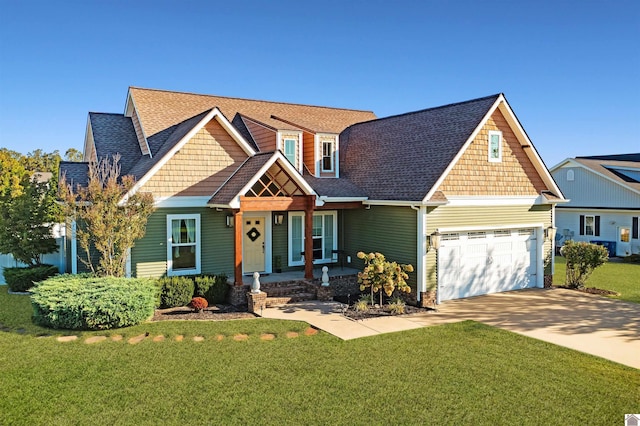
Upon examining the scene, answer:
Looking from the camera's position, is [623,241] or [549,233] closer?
[549,233]

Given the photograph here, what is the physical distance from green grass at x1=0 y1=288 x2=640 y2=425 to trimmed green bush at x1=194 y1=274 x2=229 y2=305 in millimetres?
3121

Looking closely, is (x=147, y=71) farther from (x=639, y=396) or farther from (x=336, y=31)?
(x=639, y=396)

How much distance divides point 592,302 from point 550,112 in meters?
18.8

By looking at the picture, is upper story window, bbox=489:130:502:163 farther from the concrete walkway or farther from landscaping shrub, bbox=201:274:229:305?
landscaping shrub, bbox=201:274:229:305

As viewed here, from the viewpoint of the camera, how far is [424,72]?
26.3 meters

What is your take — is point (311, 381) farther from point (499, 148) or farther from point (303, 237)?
point (499, 148)

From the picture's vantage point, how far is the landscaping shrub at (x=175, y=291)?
565 inches

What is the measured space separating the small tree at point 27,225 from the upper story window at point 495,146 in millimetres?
16158

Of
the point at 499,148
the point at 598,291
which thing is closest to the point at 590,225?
the point at 598,291

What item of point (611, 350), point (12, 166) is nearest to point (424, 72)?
point (611, 350)

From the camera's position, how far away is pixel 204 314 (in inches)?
543

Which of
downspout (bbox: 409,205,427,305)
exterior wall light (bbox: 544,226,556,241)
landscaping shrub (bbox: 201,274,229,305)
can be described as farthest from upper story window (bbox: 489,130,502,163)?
landscaping shrub (bbox: 201,274,229,305)

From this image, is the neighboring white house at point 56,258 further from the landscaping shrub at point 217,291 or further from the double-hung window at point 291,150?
the double-hung window at point 291,150

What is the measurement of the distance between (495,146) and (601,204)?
1952 centimetres
